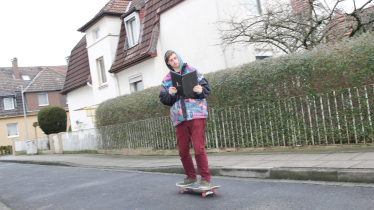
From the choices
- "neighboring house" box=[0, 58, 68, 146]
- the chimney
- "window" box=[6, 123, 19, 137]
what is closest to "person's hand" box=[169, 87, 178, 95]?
"neighboring house" box=[0, 58, 68, 146]

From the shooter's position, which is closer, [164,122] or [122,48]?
[164,122]

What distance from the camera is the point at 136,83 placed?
57.9 ft

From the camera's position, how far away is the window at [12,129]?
37.1 m

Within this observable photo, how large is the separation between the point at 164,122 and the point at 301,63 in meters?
5.14

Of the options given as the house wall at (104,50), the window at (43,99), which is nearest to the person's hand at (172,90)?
the house wall at (104,50)

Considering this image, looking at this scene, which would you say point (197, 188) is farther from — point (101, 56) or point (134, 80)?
point (101, 56)

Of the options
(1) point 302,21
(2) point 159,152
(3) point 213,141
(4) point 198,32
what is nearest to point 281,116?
(3) point 213,141

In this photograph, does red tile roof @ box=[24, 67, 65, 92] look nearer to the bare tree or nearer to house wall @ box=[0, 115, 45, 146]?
house wall @ box=[0, 115, 45, 146]

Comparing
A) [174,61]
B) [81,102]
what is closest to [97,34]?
[81,102]

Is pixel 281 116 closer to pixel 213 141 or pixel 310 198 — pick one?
pixel 213 141

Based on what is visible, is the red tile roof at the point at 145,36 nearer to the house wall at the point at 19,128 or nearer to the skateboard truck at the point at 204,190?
the skateboard truck at the point at 204,190

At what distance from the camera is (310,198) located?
13.2 feet

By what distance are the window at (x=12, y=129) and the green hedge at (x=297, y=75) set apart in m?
34.3

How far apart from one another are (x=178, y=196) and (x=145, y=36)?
40.9 ft
